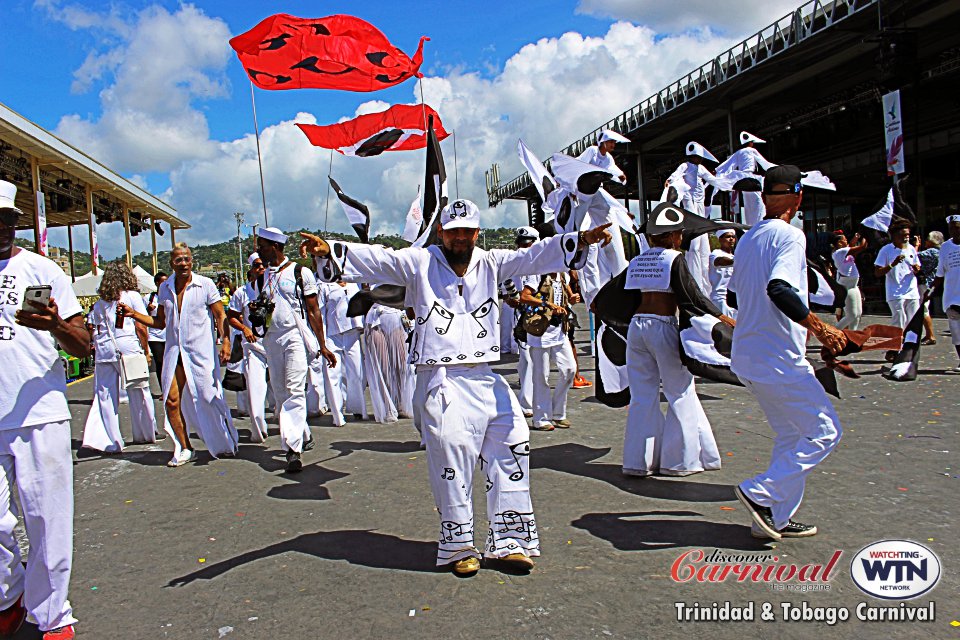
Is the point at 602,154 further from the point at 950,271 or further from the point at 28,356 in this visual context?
the point at 950,271

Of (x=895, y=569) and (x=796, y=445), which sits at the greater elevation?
(x=796, y=445)

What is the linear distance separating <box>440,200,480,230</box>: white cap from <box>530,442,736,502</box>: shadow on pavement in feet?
8.00

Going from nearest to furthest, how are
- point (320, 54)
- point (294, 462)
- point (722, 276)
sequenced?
point (294, 462)
point (320, 54)
point (722, 276)

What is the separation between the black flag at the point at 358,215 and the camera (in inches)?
231

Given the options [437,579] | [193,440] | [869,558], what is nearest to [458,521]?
[437,579]

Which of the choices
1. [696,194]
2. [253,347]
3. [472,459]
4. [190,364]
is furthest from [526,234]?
[472,459]

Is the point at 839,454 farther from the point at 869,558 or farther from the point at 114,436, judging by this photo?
the point at 114,436

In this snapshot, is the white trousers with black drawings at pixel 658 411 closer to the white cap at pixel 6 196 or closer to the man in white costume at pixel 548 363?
the man in white costume at pixel 548 363

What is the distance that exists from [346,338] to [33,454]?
6.40m

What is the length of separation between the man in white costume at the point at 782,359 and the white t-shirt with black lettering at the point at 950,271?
24.1ft

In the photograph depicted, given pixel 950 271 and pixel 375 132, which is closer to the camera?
pixel 375 132

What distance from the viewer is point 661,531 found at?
15.1 feet

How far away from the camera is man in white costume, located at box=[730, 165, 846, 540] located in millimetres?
4129

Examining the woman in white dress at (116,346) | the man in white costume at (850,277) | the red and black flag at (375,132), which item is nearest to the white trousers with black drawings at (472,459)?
the red and black flag at (375,132)
